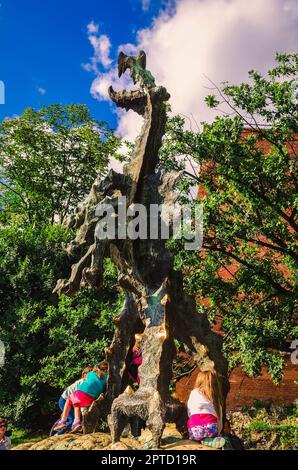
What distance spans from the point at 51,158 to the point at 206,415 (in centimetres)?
1881

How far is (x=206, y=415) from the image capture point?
17.6 ft

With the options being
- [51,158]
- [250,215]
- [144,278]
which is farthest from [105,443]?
[51,158]

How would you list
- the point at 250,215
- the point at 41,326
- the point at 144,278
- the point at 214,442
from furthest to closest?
the point at 41,326 < the point at 250,215 < the point at 144,278 < the point at 214,442

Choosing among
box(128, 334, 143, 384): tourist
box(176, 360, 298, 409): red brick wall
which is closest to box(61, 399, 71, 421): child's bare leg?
box(128, 334, 143, 384): tourist

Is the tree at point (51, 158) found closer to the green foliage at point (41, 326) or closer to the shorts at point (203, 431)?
the green foliage at point (41, 326)

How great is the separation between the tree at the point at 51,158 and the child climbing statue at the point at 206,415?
1729 centimetres

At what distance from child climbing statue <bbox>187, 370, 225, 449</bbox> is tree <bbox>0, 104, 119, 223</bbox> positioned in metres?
17.3

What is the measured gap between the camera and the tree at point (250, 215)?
31.7ft

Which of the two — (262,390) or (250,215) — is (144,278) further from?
(262,390)

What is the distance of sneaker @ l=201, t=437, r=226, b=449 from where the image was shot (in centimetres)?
524

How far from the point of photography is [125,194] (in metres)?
6.66

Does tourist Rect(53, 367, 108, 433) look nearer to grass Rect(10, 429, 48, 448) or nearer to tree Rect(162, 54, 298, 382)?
tree Rect(162, 54, 298, 382)

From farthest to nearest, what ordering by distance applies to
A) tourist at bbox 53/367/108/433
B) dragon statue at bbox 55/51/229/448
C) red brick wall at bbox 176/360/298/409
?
red brick wall at bbox 176/360/298/409 < tourist at bbox 53/367/108/433 < dragon statue at bbox 55/51/229/448
